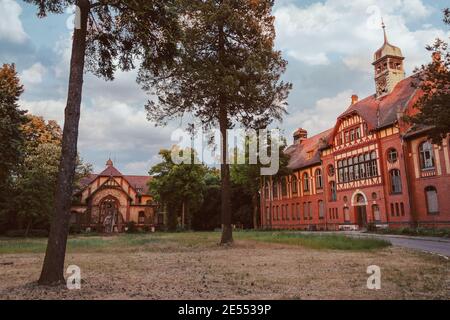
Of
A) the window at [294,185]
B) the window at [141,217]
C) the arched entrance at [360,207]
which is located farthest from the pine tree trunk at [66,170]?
the window at [141,217]

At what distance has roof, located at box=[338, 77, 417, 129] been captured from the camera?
1433 inches

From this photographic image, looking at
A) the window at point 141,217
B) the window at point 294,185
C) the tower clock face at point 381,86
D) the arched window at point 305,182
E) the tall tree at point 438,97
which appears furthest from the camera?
the window at point 141,217

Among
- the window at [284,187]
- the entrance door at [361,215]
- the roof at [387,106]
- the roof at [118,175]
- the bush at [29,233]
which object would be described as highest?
the roof at [387,106]

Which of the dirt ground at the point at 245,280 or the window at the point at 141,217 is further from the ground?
the window at the point at 141,217

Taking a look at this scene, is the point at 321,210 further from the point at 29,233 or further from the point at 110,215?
the point at 29,233

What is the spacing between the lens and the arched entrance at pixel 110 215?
56.2 m

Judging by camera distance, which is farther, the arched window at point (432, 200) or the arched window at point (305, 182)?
the arched window at point (305, 182)

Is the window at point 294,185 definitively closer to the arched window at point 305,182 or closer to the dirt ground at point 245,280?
the arched window at point 305,182

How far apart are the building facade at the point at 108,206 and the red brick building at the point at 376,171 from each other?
21.8 meters

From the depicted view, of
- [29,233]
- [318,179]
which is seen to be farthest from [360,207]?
[29,233]

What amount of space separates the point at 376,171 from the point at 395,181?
8.16 feet

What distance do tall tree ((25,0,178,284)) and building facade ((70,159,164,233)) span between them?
1758 inches
